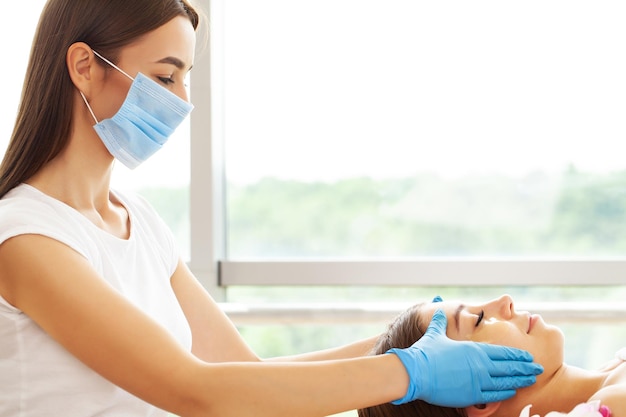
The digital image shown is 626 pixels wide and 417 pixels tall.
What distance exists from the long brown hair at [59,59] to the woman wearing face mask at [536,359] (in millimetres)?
811

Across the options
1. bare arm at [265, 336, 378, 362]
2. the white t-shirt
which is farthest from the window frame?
the white t-shirt

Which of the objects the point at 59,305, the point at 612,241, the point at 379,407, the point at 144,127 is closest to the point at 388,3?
the point at 612,241

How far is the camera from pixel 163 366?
115 centimetres

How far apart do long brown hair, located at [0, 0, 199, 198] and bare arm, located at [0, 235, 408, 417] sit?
24 cm

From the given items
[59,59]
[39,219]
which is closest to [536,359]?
[39,219]

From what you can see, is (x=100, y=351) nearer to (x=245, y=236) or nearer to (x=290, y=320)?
(x=290, y=320)

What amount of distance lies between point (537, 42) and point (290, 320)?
1395 mm

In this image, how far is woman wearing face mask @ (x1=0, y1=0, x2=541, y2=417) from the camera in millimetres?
1154

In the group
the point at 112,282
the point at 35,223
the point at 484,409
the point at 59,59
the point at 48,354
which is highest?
the point at 59,59

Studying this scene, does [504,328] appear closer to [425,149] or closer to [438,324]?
[438,324]

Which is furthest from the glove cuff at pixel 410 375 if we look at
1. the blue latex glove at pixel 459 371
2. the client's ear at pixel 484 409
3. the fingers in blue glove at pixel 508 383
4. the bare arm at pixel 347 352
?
the bare arm at pixel 347 352

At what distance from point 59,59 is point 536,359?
3.59 ft

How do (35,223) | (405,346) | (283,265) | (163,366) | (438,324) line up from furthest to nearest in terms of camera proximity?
1. (283,265)
2. (405,346)
3. (438,324)
4. (35,223)
5. (163,366)

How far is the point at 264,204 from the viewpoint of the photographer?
2871 millimetres
